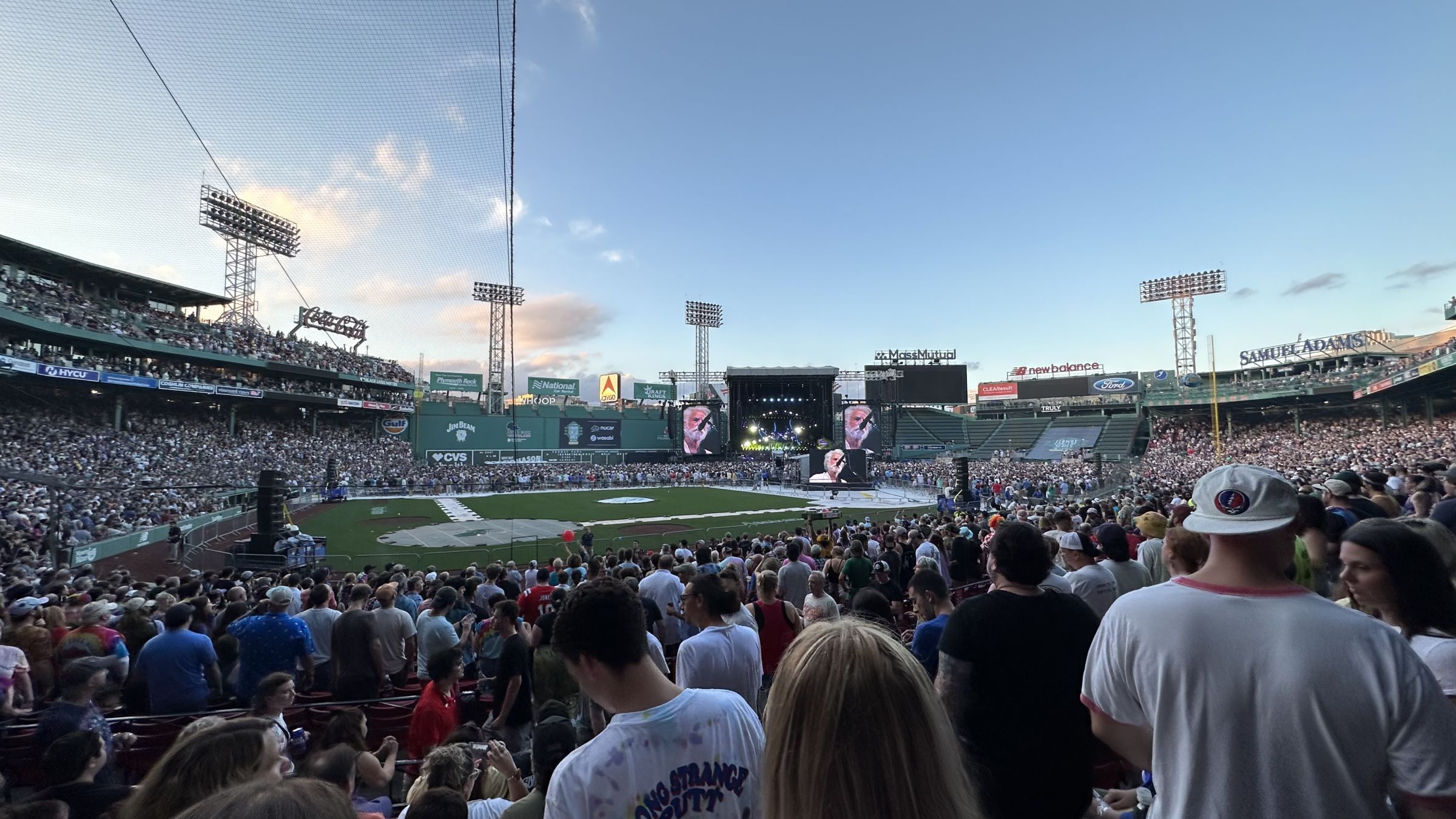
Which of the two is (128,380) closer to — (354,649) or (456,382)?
(456,382)

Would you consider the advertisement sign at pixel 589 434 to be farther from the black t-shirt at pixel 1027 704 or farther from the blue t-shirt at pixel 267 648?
the black t-shirt at pixel 1027 704

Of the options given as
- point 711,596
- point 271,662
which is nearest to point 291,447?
point 271,662

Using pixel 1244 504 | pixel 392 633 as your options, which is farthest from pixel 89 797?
pixel 1244 504

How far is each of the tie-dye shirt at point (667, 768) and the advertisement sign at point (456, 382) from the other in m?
74.9

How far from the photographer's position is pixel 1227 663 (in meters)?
1.79

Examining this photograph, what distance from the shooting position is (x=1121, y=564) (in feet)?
16.9

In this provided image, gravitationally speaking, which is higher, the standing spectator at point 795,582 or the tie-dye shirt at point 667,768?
the tie-dye shirt at point 667,768

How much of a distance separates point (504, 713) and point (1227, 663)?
5.02m

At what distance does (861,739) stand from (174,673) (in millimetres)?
7382

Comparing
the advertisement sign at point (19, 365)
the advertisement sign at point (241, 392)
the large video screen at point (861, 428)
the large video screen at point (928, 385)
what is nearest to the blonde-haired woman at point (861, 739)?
the advertisement sign at point (19, 365)

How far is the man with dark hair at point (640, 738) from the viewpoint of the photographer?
188 centimetres

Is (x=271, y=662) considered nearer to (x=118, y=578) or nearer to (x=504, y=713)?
(x=504, y=713)

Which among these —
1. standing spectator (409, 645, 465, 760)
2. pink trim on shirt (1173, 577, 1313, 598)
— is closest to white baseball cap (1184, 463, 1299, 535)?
pink trim on shirt (1173, 577, 1313, 598)

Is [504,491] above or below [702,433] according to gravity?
below
